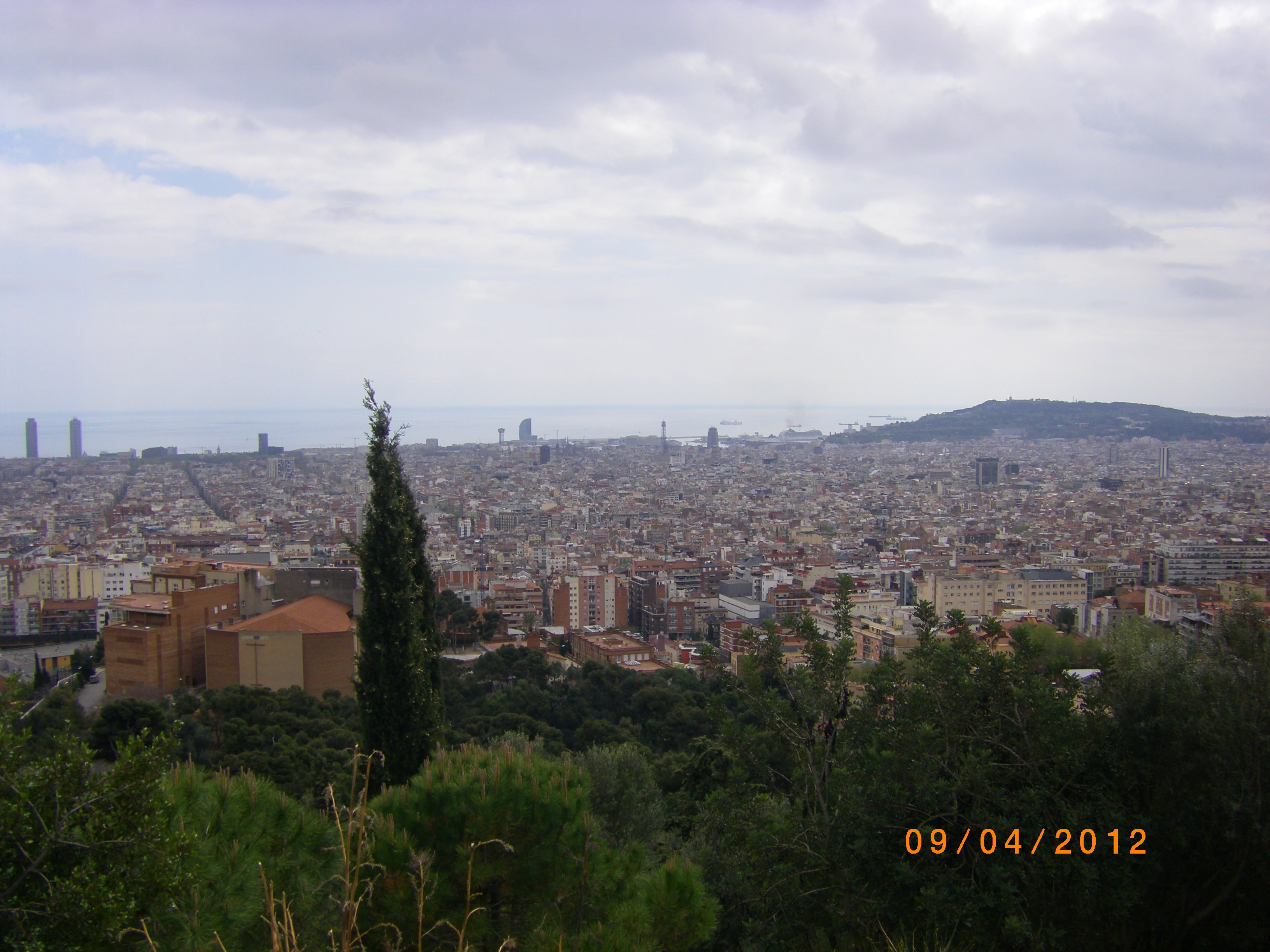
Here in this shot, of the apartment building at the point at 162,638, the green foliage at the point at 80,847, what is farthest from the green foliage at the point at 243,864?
the apartment building at the point at 162,638

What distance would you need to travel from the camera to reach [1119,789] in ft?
9.10

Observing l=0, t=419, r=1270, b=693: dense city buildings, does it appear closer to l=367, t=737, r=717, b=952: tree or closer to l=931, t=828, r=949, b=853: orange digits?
l=931, t=828, r=949, b=853: orange digits

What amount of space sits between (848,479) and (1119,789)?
168 ft

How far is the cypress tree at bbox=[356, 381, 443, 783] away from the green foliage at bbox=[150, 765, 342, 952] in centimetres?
217

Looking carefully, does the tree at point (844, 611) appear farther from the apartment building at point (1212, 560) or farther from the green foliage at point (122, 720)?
the apartment building at point (1212, 560)

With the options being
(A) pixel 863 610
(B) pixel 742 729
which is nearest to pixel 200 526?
(A) pixel 863 610

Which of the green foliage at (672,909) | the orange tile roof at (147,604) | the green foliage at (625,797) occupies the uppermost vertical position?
the green foliage at (672,909)

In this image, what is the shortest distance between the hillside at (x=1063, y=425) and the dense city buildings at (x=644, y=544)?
1.03m

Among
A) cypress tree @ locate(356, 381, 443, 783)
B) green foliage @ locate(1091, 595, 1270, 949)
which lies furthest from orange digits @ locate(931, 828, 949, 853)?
cypress tree @ locate(356, 381, 443, 783)

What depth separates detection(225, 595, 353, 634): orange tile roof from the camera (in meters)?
12.7

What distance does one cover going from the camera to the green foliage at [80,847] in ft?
4.78

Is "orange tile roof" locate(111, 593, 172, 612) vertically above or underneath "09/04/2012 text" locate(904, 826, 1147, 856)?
underneath

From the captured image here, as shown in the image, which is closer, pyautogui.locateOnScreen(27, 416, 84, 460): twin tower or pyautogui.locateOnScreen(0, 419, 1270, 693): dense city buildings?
pyautogui.locateOnScreen(0, 419, 1270, 693): dense city buildings

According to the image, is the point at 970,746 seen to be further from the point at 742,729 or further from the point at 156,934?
the point at 156,934
